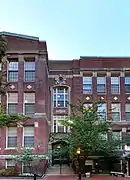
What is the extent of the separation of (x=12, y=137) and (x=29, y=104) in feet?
14.3

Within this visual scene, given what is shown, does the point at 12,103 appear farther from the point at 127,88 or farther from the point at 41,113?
the point at 127,88

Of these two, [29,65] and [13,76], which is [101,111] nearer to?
[29,65]

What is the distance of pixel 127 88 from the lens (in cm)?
5462

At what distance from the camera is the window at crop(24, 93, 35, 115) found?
45.2 meters

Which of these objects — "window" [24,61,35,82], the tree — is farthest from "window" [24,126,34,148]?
"window" [24,61,35,82]

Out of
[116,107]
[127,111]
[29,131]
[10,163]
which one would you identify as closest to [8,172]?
[10,163]

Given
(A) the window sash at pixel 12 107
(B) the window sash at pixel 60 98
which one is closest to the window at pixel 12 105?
(A) the window sash at pixel 12 107

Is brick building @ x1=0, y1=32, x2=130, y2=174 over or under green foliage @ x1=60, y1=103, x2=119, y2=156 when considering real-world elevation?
over

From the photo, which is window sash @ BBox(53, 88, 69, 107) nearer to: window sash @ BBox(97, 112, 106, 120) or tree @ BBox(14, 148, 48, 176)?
window sash @ BBox(97, 112, 106, 120)

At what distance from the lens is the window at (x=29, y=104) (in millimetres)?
45219

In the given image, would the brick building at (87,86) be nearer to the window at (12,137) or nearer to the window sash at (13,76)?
the window sash at (13,76)

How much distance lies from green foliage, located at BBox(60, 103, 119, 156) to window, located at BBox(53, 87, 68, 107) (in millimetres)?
9791

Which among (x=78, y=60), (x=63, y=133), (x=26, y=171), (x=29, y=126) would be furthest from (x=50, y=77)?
(x=26, y=171)

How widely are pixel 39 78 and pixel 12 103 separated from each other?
14.4 ft
